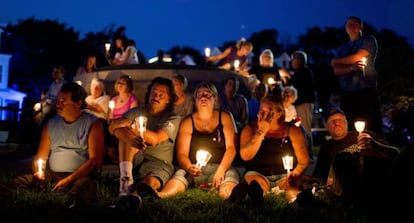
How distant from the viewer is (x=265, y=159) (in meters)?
5.93

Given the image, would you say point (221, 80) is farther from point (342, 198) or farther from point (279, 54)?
point (279, 54)

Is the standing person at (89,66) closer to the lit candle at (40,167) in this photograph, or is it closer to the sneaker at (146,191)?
the lit candle at (40,167)

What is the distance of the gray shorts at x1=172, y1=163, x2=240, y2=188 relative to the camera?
224 inches

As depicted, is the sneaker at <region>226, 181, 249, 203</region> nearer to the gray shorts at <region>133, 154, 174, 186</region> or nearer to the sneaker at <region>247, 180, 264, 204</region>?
the sneaker at <region>247, 180, 264, 204</region>

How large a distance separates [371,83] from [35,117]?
6.92 metres

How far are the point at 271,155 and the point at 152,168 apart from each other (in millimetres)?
1435

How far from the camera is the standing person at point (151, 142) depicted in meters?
5.45

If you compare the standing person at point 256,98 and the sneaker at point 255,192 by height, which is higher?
the standing person at point 256,98

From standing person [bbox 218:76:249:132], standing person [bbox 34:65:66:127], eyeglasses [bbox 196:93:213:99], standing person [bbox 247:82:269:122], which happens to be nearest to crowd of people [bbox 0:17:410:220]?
eyeglasses [bbox 196:93:213:99]

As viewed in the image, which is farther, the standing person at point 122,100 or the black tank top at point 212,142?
the standing person at point 122,100

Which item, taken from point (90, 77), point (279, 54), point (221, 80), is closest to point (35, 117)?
point (90, 77)

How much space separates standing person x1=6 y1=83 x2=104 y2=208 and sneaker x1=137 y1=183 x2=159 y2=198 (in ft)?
2.32

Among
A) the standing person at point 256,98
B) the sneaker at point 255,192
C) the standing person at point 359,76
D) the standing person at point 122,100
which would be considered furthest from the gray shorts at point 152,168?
the standing person at point 256,98

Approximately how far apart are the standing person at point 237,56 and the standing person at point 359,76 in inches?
186
